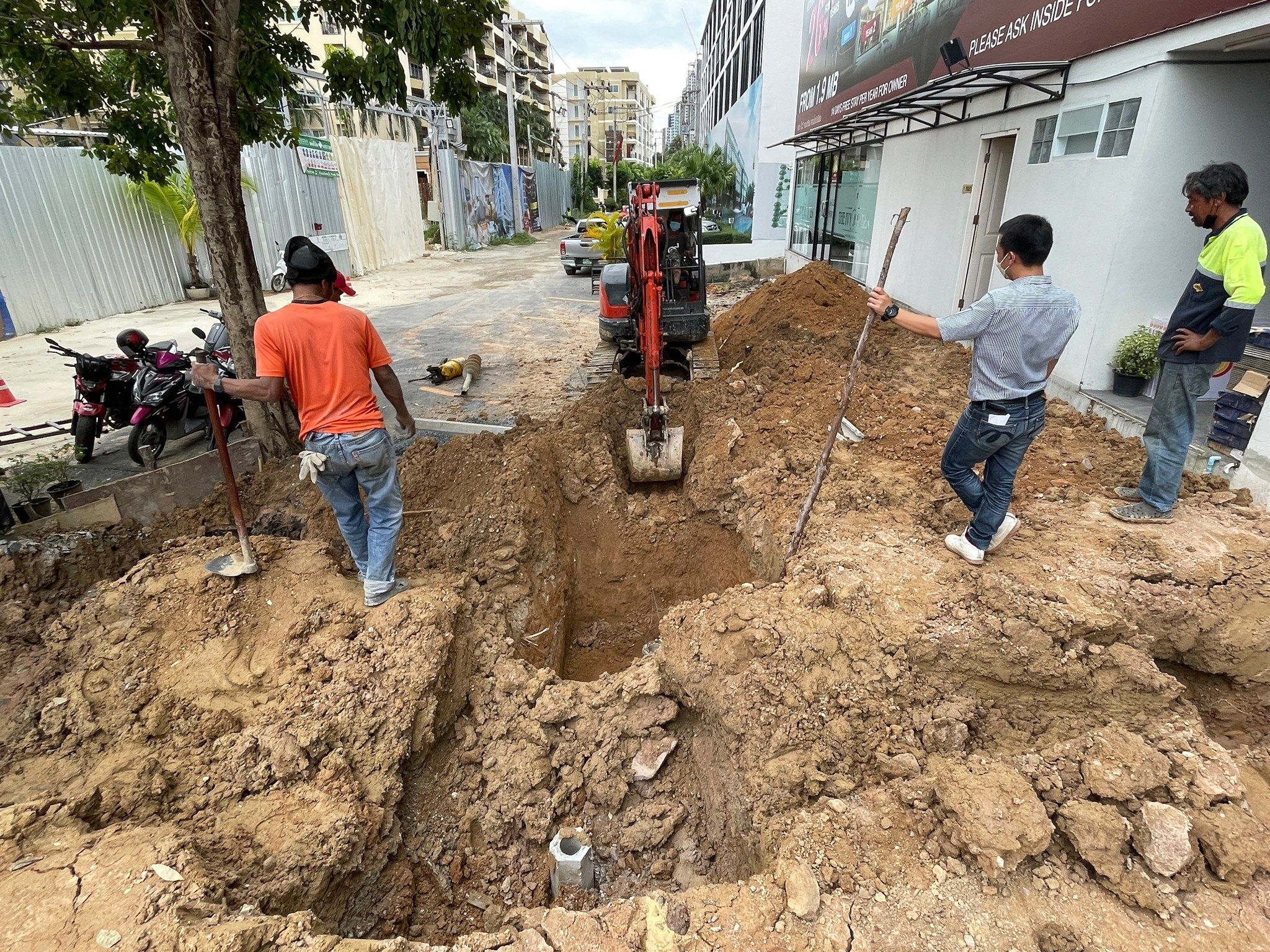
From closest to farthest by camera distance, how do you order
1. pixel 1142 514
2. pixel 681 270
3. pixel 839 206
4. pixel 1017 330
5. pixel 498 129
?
pixel 1017 330
pixel 1142 514
pixel 681 270
pixel 839 206
pixel 498 129

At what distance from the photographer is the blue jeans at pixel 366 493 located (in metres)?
3.47

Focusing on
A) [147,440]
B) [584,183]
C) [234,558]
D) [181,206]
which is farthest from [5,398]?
[584,183]

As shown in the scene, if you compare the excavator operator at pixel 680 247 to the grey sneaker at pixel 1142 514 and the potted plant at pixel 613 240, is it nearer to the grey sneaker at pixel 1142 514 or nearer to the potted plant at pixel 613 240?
the grey sneaker at pixel 1142 514

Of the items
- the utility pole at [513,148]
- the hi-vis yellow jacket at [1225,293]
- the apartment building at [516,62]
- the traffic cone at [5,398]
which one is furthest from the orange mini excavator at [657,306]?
the apartment building at [516,62]

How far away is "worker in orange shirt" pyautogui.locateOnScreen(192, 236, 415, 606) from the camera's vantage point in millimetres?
3316

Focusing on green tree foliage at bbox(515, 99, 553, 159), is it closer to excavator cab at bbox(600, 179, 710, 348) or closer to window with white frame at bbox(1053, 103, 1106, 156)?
excavator cab at bbox(600, 179, 710, 348)

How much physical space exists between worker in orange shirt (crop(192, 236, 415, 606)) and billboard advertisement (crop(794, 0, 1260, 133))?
6.24m

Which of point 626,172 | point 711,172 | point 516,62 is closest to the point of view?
point 711,172

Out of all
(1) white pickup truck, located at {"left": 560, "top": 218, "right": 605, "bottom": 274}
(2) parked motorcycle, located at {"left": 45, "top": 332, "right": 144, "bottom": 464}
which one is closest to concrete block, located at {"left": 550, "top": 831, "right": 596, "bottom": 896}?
(2) parked motorcycle, located at {"left": 45, "top": 332, "right": 144, "bottom": 464}

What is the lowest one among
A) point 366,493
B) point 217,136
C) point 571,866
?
point 571,866

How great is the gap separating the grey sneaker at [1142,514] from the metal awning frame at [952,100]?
4.69 meters

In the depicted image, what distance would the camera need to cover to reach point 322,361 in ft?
11.1

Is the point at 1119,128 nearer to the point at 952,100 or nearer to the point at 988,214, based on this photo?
the point at 988,214

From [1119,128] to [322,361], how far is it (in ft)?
22.3
